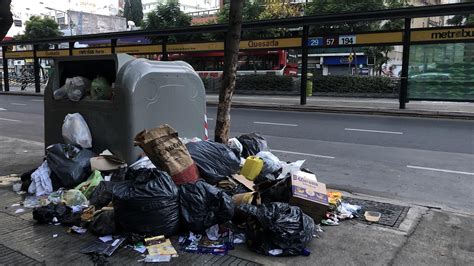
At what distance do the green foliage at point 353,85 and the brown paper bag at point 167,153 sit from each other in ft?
75.6

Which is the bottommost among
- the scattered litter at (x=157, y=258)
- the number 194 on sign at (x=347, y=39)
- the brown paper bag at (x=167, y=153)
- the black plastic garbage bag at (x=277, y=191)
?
the scattered litter at (x=157, y=258)

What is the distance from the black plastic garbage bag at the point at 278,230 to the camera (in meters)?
3.59

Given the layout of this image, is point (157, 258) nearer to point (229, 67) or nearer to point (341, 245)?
point (341, 245)

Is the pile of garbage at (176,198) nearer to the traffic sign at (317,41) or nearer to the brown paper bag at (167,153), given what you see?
the brown paper bag at (167,153)

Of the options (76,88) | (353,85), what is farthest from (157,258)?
(353,85)

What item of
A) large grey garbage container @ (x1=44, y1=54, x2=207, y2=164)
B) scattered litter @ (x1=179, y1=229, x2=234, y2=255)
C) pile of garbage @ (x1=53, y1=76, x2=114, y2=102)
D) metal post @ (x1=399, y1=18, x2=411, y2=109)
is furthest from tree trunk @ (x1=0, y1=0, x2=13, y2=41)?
metal post @ (x1=399, y1=18, x2=411, y2=109)

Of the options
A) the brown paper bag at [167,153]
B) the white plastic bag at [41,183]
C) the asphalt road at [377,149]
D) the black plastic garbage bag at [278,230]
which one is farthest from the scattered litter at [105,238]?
the asphalt road at [377,149]

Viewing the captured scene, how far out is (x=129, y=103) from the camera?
4977 millimetres

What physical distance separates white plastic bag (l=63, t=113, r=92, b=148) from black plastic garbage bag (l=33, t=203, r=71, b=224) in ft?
3.93

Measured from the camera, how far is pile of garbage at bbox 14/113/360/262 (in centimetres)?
370

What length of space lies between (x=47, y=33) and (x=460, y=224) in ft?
189

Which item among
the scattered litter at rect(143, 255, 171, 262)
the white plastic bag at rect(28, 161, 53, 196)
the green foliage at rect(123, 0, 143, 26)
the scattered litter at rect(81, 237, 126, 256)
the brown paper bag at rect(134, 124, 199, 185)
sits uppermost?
the green foliage at rect(123, 0, 143, 26)

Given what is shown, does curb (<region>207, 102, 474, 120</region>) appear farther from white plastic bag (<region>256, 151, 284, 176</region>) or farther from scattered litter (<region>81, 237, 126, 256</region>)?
scattered litter (<region>81, 237, 126, 256</region>)

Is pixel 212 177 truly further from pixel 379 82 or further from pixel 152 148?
pixel 379 82
